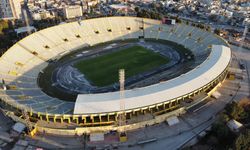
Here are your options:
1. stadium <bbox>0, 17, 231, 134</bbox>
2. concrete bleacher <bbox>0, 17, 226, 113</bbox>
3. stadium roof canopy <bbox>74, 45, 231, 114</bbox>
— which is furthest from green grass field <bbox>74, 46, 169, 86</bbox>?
stadium roof canopy <bbox>74, 45, 231, 114</bbox>

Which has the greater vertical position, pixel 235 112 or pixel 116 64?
pixel 235 112

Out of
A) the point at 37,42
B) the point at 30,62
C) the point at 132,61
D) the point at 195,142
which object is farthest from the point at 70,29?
the point at 195,142

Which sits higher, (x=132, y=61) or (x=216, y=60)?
(x=216, y=60)

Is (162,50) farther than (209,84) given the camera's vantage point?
Yes

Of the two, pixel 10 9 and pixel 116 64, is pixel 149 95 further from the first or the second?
pixel 10 9

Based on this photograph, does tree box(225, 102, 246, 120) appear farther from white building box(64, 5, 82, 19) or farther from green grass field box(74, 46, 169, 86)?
white building box(64, 5, 82, 19)

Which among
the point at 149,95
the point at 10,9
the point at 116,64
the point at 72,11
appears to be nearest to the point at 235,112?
the point at 149,95

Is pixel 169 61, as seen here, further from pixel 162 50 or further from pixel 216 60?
pixel 216 60
